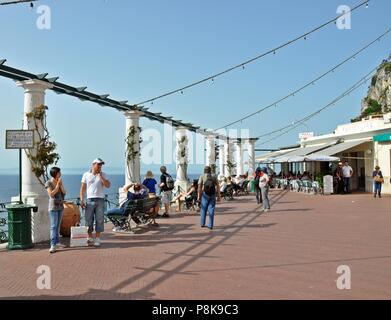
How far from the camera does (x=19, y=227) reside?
8.38 meters

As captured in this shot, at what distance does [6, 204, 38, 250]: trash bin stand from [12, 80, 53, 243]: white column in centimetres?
52

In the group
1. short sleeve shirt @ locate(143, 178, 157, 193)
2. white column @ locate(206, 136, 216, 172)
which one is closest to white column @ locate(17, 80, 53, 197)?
short sleeve shirt @ locate(143, 178, 157, 193)

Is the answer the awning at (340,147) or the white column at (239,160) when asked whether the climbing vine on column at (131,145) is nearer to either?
the awning at (340,147)

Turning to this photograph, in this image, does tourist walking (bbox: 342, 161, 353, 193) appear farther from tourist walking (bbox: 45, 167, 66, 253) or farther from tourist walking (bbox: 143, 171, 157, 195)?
tourist walking (bbox: 45, 167, 66, 253)

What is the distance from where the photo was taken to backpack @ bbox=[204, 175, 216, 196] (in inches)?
434

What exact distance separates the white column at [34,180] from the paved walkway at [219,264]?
674 mm

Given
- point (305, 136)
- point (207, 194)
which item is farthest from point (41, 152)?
point (305, 136)

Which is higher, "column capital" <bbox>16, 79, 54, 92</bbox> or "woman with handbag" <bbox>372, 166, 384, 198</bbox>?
"column capital" <bbox>16, 79, 54, 92</bbox>

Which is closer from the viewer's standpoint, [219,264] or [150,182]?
[219,264]

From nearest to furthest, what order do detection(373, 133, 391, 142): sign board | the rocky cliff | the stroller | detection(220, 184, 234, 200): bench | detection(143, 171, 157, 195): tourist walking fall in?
detection(143, 171, 157, 195): tourist walking, the stroller, detection(220, 184, 234, 200): bench, detection(373, 133, 391, 142): sign board, the rocky cliff

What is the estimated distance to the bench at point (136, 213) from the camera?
10.5 metres

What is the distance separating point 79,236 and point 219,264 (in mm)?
3157

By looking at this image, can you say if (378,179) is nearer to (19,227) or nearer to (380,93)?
(19,227)
